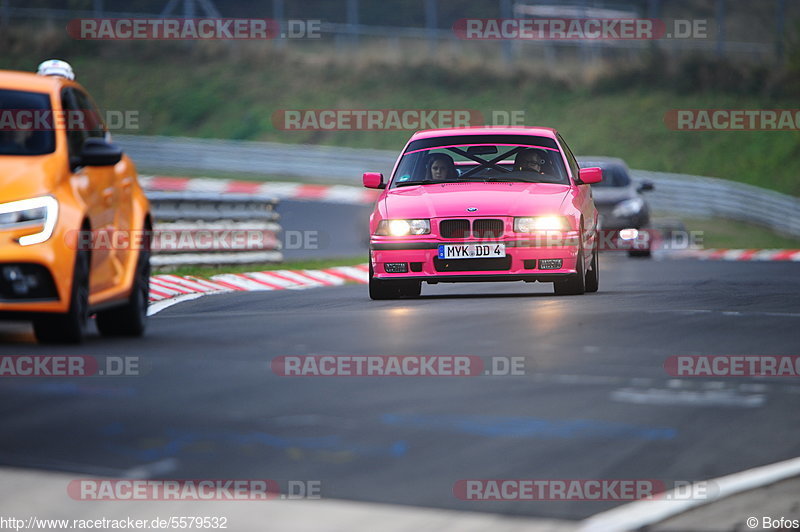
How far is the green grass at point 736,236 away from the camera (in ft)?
120

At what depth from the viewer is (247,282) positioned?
757 inches

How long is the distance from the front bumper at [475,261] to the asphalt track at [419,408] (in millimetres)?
1641

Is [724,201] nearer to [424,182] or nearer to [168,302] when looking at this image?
[424,182]

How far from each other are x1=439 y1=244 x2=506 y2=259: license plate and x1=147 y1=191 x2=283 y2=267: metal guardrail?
6784 millimetres

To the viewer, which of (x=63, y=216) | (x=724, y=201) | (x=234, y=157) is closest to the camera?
(x=63, y=216)

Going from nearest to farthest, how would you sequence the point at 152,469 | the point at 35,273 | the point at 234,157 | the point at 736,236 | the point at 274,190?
the point at 152,469 → the point at 35,273 → the point at 274,190 → the point at 736,236 → the point at 234,157

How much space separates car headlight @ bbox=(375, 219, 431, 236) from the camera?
47.2 feet

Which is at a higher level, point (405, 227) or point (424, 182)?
point (424, 182)

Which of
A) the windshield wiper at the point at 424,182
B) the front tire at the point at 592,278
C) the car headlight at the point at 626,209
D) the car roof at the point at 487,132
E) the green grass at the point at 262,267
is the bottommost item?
the green grass at the point at 262,267

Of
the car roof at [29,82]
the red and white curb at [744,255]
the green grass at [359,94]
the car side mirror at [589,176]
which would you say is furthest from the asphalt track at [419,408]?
the green grass at [359,94]

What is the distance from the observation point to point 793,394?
8.47 meters

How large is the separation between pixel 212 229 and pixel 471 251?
8.11m

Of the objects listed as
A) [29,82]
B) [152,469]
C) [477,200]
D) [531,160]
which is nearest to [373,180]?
[477,200]

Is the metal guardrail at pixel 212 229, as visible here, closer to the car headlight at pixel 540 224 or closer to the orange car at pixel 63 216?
the car headlight at pixel 540 224
